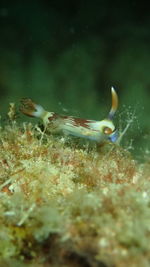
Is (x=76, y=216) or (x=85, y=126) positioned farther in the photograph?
(x=85, y=126)

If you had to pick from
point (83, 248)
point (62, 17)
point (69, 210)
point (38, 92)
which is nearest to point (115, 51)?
point (62, 17)

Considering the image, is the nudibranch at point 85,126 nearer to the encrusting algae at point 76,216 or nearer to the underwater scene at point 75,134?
the underwater scene at point 75,134

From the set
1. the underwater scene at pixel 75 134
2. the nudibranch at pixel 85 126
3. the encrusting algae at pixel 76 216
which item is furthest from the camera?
the nudibranch at pixel 85 126

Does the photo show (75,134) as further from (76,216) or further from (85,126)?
(76,216)

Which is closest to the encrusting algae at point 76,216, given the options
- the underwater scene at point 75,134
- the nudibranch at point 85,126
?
the underwater scene at point 75,134

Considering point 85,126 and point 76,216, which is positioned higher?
point 85,126

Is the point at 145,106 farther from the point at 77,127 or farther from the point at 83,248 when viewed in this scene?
the point at 83,248

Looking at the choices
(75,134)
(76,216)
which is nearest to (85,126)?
(75,134)
